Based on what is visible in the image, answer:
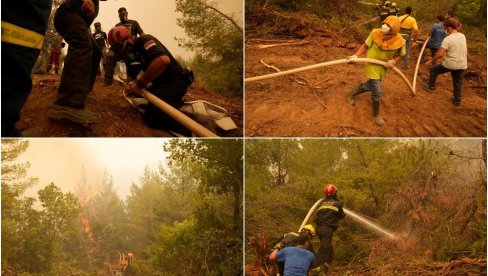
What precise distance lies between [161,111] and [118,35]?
1.94 feet

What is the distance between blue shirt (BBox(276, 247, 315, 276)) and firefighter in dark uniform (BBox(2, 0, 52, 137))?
Answer: 2.04 meters

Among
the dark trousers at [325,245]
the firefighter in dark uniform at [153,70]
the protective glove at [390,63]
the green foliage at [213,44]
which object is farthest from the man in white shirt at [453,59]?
the firefighter in dark uniform at [153,70]

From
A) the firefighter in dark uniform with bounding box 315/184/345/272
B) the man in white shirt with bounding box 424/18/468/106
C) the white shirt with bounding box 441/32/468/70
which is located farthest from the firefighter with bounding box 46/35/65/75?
the white shirt with bounding box 441/32/468/70

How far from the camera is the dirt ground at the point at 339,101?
3637 mm

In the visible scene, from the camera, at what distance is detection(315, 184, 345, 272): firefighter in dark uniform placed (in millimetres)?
3721

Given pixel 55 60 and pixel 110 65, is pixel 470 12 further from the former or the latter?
pixel 55 60

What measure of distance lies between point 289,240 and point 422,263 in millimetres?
955

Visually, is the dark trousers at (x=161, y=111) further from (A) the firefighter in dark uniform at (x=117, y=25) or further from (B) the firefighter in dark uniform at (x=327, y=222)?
(B) the firefighter in dark uniform at (x=327, y=222)

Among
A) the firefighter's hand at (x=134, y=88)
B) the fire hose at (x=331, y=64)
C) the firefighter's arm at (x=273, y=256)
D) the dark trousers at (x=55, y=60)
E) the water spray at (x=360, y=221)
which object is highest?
the dark trousers at (x=55, y=60)

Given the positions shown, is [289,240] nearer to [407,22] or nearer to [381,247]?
[381,247]

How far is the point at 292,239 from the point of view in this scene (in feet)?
12.2

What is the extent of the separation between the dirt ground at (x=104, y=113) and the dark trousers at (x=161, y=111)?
6 centimetres

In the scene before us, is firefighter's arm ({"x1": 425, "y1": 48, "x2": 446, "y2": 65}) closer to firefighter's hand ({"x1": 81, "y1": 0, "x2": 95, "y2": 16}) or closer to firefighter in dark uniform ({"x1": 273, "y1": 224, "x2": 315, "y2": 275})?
firefighter in dark uniform ({"x1": 273, "y1": 224, "x2": 315, "y2": 275})

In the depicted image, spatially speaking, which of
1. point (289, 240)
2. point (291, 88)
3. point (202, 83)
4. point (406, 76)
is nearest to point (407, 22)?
point (406, 76)
